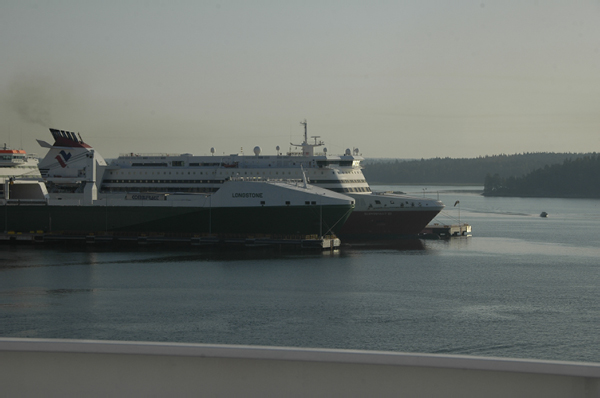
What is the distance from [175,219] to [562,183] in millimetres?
109153

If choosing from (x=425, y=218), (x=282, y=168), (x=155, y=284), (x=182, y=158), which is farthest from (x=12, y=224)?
(x=425, y=218)

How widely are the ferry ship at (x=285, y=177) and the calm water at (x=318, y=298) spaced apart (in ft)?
16.8

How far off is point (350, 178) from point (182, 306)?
81.4 feet

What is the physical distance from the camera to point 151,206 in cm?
3903

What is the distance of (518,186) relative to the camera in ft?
437

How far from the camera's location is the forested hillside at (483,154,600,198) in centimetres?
12531

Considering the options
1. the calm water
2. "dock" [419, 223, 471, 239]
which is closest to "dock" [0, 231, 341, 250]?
the calm water

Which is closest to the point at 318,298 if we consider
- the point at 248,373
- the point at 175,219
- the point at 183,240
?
the point at 248,373

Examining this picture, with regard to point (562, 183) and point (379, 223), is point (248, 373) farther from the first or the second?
point (562, 183)

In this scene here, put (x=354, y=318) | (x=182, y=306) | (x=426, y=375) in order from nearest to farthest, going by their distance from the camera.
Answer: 1. (x=426, y=375)
2. (x=354, y=318)
3. (x=182, y=306)

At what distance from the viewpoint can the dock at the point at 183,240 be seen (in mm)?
35625

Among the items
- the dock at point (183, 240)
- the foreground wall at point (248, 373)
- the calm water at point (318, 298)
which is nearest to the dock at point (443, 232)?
the calm water at point (318, 298)

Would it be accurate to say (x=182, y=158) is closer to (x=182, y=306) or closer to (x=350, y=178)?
(x=350, y=178)

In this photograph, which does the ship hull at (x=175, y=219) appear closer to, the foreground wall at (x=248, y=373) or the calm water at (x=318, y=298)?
the calm water at (x=318, y=298)
